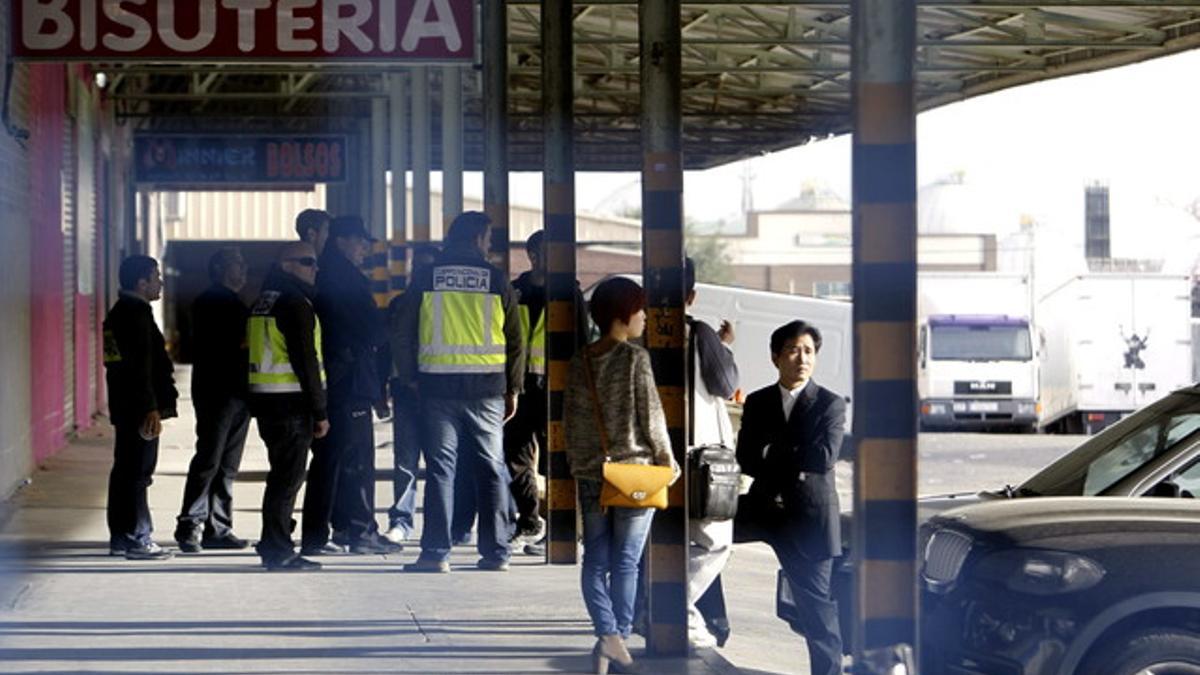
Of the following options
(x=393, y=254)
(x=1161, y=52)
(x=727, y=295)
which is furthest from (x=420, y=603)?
(x=727, y=295)

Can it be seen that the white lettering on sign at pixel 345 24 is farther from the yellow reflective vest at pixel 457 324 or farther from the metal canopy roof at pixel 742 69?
the metal canopy roof at pixel 742 69

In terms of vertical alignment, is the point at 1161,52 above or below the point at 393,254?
above

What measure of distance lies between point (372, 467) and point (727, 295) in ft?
72.0

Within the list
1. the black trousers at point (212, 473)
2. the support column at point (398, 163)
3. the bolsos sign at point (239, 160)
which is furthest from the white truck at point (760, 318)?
the black trousers at point (212, 473)

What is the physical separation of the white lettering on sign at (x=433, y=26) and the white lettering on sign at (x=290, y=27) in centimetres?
57

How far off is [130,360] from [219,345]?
83cm

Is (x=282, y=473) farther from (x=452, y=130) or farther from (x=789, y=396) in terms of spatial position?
(x=452, y=130)

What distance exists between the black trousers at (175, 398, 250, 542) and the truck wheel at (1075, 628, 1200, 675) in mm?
8118

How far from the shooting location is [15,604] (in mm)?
12672

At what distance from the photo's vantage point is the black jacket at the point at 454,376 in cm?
1385

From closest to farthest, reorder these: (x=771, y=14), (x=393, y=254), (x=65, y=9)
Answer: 1. (x=65, y=9)
2. (x=393, y=254)
3. (x=771, y=14)

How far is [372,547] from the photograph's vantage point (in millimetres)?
15625

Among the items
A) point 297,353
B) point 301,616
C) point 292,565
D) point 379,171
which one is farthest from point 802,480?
point 379,171

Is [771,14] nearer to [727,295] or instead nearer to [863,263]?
[727,295]
